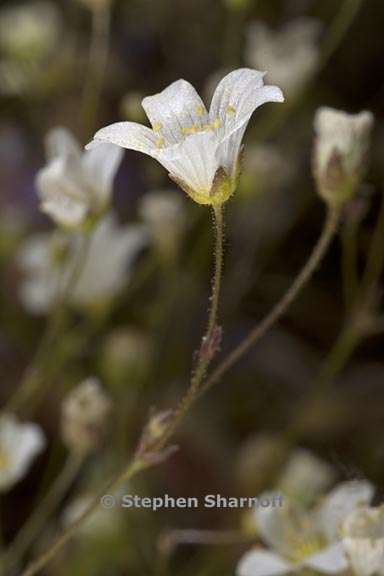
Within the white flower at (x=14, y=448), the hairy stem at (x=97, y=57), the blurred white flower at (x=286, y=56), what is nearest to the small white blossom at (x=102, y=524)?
the white flower at (x=14, y=448)

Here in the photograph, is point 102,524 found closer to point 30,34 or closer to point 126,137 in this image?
point 126,137

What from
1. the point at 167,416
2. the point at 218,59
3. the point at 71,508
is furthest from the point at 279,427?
the point at 218,59

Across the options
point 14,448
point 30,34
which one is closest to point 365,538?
point 14,448

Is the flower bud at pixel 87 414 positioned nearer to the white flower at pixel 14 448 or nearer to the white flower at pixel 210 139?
the white flower at pixel 14 448

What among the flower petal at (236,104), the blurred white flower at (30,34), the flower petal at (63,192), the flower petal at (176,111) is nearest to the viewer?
the flower petal at (236,104)

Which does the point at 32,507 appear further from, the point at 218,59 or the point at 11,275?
the point at 218,59

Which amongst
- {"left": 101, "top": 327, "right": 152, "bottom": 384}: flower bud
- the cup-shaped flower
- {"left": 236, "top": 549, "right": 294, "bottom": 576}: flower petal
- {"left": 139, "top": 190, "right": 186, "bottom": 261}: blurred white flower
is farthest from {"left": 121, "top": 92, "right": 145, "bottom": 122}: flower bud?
{"left": 236, "top": 549, "right": 294, "bottom": 576}: flower petal
